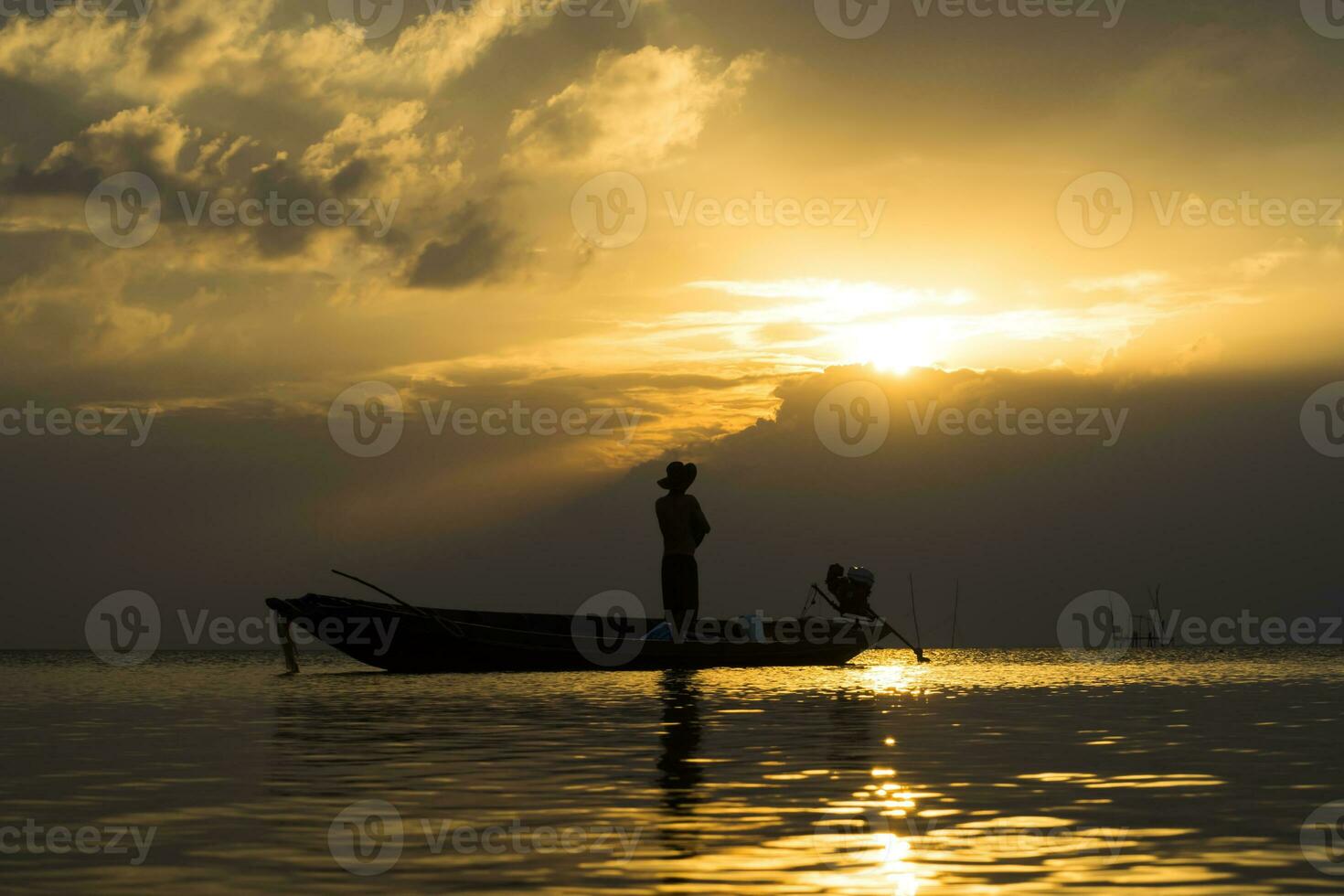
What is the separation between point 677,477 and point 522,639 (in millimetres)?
7681

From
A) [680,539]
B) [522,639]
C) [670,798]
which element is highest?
[680,539]

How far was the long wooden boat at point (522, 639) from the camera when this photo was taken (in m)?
47.2

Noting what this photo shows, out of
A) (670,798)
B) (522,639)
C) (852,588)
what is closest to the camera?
(670,798)

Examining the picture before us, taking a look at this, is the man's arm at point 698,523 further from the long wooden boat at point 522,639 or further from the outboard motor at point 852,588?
the outboard motor at point 852,588

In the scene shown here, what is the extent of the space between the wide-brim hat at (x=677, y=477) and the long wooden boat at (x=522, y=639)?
539 centimetres

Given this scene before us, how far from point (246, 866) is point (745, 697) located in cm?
2572

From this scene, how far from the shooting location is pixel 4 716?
32.4 m

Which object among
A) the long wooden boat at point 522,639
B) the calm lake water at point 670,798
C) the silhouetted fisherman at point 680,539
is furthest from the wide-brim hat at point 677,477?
the calm lake water at point 670,798

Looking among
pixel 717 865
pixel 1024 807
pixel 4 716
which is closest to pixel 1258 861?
pixel 1024 807

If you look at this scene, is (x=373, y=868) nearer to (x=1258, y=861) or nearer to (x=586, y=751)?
(x=1258, y=861)

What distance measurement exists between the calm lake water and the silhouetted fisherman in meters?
18.7

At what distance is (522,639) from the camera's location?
50281mm

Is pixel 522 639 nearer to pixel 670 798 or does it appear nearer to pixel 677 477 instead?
pixel 677 477

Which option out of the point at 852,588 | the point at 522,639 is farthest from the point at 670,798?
the point at 852,588
